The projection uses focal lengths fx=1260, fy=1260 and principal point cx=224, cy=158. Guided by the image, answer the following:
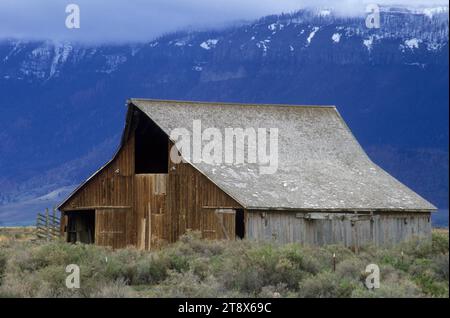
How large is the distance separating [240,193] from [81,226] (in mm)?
9358

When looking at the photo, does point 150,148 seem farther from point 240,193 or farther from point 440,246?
point 440,246

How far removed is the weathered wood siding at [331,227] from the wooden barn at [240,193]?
0.11 feet

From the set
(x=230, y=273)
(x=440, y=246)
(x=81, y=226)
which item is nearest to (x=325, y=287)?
(x=230, y=273)

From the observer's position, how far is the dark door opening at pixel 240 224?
135 feet

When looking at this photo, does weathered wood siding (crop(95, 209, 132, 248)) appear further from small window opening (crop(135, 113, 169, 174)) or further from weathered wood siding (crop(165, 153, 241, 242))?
weathered wood siding (crop(165, 153, 241, 242))

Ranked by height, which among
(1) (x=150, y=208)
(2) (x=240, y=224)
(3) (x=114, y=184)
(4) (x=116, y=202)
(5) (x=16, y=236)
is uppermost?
(3) (x=114, y=184)

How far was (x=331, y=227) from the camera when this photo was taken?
1645 inches

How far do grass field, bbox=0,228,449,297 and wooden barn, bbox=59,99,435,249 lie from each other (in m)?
6.20

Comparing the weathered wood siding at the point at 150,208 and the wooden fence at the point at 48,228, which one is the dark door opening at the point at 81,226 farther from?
the weathered wood siding at the point at 150,208

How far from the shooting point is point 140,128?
4466cm

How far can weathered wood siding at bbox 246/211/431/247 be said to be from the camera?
4031cm

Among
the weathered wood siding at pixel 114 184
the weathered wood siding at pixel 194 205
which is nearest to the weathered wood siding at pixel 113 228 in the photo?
the weathered wood siding at pixel 114 184

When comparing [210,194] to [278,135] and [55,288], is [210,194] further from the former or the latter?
[55,288]

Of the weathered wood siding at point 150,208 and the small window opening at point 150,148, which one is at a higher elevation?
the small window opening at point 150,148
